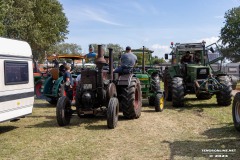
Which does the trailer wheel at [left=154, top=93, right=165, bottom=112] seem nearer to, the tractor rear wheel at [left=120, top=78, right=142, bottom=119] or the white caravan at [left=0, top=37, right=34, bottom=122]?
the tractor rear wheel at [left=120, top=78, right=142, bottom=119]

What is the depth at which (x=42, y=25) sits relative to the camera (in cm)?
4000

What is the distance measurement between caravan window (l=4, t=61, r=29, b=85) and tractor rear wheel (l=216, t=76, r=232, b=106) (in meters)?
6.64

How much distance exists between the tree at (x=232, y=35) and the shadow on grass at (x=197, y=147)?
154ft

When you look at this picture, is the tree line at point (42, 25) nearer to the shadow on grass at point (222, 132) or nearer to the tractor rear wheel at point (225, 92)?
the tractor rear wheel at point (225, 92)

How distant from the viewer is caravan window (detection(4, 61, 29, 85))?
25.7 feet

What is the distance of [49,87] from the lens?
42.5 ft

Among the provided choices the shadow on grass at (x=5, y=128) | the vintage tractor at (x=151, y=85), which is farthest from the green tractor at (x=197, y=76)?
the shadow on grass at (x=5, y=128)

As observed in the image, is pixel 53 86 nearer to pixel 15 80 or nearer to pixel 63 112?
pixel 15 80

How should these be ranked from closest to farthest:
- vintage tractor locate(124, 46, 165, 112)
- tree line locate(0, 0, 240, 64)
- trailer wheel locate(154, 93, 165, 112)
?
trailer wheel locate(154, 93, 165, 112) → vintage tractor locate(124, 46, 165, 112) → tree line locate(0, 0, 240, 64)

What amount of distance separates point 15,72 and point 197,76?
6.87 meters

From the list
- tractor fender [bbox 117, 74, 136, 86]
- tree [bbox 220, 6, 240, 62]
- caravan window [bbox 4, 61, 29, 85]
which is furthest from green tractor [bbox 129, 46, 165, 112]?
tree [bbox 220, 6, 240, 62]

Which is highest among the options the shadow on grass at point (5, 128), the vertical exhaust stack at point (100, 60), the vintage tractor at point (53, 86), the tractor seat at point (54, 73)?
the vertical exhaust stack at point (100, 60)

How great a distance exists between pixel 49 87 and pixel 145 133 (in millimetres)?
6466

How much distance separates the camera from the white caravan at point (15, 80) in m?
7.67
